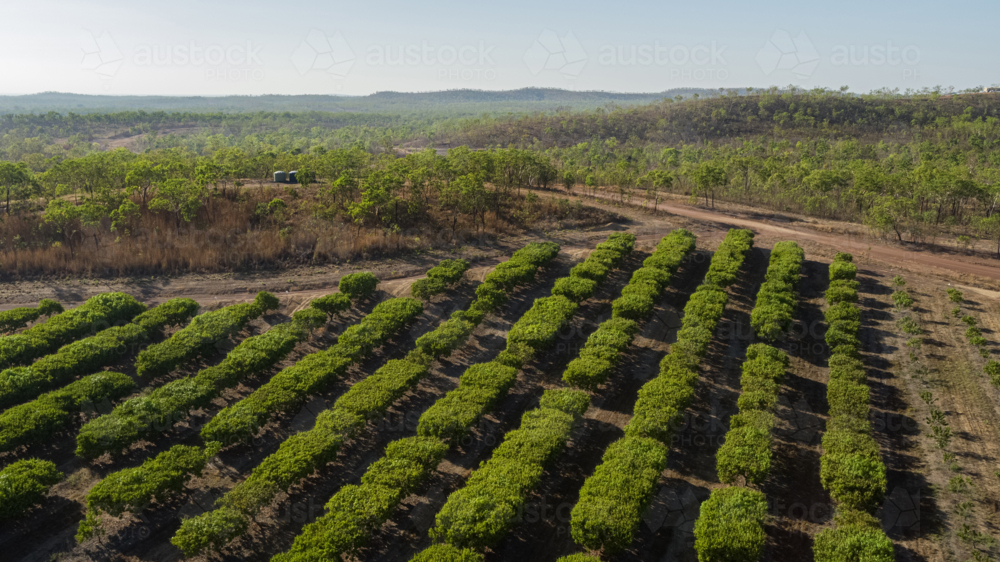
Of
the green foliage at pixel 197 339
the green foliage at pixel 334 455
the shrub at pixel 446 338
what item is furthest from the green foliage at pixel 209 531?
the shrub at pixel 446 338

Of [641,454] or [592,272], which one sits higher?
[592,272]

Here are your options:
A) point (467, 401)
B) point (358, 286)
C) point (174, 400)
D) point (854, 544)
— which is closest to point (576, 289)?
point (467, 401)

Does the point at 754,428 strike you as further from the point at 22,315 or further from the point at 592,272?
the point at 22,315

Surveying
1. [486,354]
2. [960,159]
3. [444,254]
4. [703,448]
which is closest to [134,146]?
[444,254]

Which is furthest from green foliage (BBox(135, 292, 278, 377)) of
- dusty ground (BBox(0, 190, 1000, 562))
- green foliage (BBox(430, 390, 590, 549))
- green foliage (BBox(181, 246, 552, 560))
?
green foliage (BBox(430, 390, 590, 549))

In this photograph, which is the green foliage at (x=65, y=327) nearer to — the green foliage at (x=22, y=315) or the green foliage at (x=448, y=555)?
the green foliage at (x=22, y=315)

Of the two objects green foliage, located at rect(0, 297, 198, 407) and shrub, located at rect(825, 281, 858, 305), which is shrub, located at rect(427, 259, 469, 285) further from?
shrub, located at rect(825, 281, 858, 305)
